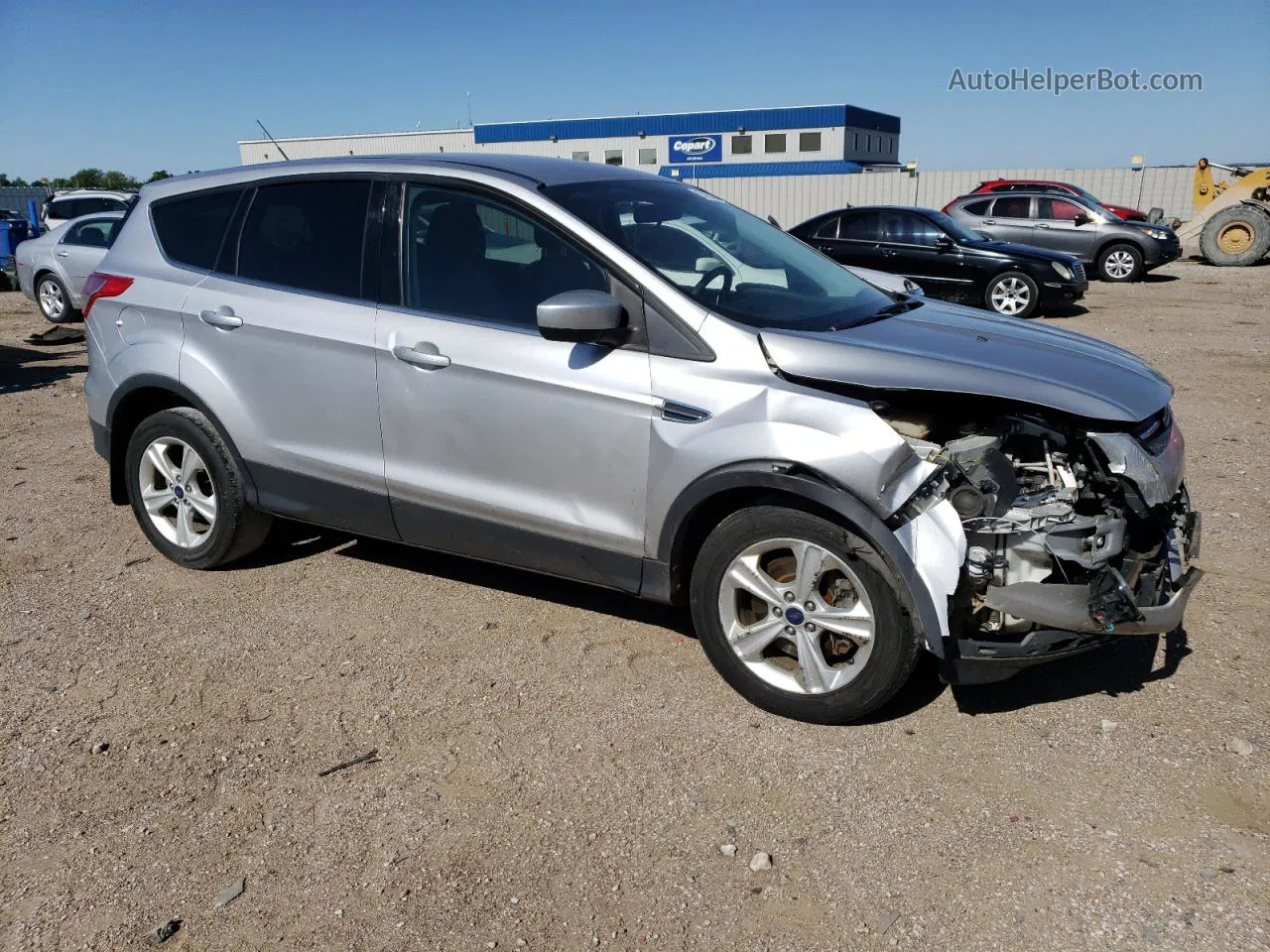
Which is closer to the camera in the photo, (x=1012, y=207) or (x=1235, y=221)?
(x=1012, y=207)

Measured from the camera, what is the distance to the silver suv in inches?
131

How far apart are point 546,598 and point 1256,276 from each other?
1903 centimetres

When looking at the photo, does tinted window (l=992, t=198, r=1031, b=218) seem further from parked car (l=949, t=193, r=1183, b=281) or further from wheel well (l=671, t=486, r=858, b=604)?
wheel well (l=671, t=486, r=858, b=604)

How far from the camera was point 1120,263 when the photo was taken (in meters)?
18.9

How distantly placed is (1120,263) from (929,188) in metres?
14.1

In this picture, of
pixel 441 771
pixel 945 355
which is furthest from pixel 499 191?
pixel 441 771

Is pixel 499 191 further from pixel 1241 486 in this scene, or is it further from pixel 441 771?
pixel 1241 486

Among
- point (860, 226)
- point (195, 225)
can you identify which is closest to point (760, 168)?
point (860, 226)

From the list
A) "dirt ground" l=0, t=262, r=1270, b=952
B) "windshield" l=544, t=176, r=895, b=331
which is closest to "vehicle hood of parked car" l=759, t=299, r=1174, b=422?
"windshield" l=544, t=176, r=895, b=331

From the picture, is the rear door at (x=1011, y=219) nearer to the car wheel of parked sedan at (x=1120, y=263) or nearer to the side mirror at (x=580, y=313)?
the car wheel of parked sedan at (x=1120, y=263)

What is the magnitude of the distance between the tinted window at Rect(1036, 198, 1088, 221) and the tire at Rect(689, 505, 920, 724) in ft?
56.5

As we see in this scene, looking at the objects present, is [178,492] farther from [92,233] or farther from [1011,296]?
[1011,296]

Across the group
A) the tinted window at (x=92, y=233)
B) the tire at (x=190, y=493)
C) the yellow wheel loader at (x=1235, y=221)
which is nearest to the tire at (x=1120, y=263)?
the yellow wheel loader at (x=1235, y=221)

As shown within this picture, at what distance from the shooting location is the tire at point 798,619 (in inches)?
131
